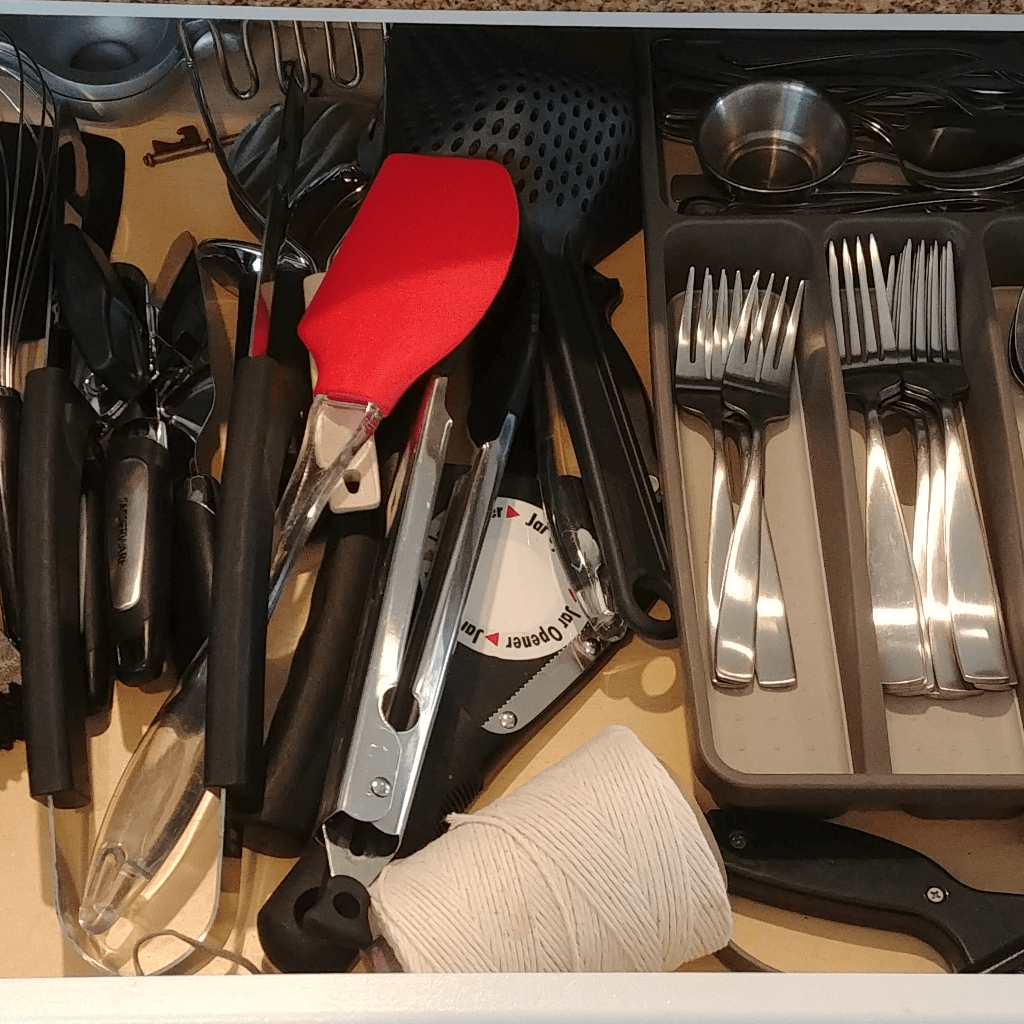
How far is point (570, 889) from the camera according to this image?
0.49 meters

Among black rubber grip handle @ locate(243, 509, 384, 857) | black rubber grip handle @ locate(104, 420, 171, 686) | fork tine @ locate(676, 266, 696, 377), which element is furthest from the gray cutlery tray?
black rubber grip handle @ locate(104, 420, 171, 686)

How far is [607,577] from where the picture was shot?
616 mm

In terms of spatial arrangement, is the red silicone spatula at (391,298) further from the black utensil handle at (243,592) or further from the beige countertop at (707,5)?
the beige countertop at (707,5)

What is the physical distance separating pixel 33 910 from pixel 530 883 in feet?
0.85

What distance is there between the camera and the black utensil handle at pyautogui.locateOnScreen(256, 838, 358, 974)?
52 cm

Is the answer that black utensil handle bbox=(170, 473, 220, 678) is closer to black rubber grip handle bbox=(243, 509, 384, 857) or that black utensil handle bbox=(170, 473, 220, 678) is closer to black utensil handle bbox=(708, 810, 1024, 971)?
black rubber grip handle bbox=(243, 509, 384, 857)

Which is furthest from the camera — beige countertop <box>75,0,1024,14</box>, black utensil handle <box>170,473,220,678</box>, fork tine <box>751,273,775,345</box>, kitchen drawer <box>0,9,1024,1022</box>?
fork tine <box>751,273,775,345</box>

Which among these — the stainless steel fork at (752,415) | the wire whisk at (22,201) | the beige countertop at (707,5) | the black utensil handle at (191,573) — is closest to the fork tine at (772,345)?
the stainless steel fork at (752,415)

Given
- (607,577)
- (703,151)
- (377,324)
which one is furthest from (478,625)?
(703,151)

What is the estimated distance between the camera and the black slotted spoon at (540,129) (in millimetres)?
679

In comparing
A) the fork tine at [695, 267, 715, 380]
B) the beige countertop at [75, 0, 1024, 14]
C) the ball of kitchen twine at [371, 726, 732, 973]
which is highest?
the beige countertop at [75, 0, 1024, 14]

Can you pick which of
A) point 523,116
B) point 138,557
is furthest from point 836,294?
point 138,557

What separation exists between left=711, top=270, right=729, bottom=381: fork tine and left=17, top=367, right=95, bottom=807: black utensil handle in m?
0.38

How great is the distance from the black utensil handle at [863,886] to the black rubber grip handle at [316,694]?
0.21 m
